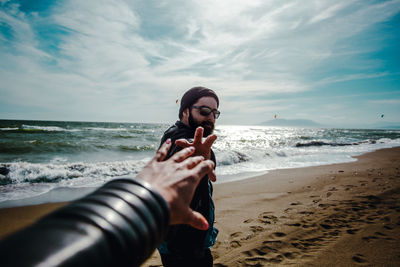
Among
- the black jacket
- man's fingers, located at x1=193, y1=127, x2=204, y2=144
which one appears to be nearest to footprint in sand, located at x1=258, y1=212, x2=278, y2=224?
the black jacket

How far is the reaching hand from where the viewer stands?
2.68ft

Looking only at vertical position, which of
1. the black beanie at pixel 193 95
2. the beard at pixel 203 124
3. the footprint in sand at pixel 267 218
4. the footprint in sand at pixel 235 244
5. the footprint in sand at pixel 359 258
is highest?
the black beanie at pixel 193 95

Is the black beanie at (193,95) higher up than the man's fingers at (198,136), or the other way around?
the black beanie at (193,95)

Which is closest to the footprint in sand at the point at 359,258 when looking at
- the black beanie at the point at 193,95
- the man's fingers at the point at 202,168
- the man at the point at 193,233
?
the man at the point at 193,233

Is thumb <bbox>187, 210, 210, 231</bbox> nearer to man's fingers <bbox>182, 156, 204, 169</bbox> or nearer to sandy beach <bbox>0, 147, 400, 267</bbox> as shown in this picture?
man's fingers <bbox>182, 156, 204, 169</bbox>

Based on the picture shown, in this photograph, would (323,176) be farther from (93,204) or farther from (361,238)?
(93,204)

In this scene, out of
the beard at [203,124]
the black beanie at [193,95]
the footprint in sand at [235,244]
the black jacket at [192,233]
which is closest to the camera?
the black jacket at [192,233]

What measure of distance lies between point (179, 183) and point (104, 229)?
375 millimetres

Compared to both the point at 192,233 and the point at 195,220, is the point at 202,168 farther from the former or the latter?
the point at 192,233

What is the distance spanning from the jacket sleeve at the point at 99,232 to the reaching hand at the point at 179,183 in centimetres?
10

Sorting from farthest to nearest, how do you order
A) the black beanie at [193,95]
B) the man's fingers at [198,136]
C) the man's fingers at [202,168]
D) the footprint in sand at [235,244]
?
the footprint in sand at [235,244] → the black beanie at [193,95] → the man's fingers at [198,136] → the man's fingers at [202,168]

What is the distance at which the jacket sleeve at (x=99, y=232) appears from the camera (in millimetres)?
449

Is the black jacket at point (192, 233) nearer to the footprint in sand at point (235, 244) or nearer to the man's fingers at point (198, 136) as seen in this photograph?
the man's fingers at point (198, 136)

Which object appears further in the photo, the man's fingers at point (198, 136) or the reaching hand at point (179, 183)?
the man's fingers at point (198, 136)
